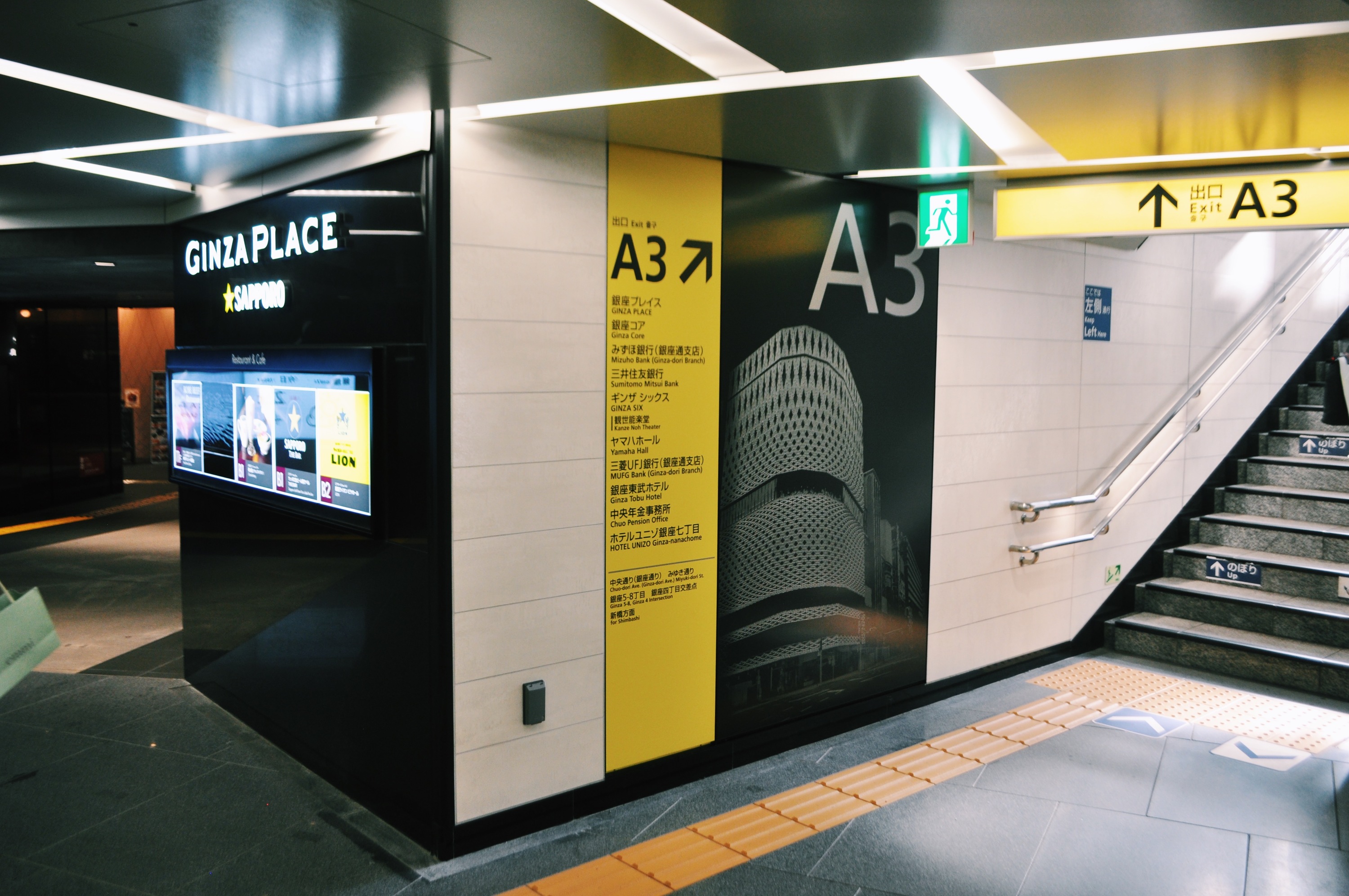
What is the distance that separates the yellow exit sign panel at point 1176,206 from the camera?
3684 millimetres

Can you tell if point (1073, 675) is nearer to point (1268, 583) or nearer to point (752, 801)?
point (1268, 583)

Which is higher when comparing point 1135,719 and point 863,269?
point 863,269

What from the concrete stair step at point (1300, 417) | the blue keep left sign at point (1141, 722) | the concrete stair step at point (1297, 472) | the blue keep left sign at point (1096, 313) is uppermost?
the blue keep left sign at point (1096, 313)

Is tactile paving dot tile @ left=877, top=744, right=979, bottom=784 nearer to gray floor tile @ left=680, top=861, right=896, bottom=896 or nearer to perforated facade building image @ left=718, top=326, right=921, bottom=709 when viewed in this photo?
perforated facade building image @ left=718, top=326, right=921, bottom=709

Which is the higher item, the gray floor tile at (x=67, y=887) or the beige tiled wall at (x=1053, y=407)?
the beige tiled wall at (x=1053, y=407)

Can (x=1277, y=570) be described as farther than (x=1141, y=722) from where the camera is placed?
Yes

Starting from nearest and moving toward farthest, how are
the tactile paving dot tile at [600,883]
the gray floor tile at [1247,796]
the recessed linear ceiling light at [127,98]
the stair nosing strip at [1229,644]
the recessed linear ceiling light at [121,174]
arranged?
the recessed linear ceiling light at [127,98] → the tactile paving dot tile at [600,883] → the gray floor tile at [1247,796] → the recessed linear ceiling light at [121,174] → the stair nosing strip at [1229,644]

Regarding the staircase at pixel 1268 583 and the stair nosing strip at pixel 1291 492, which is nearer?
the staircase at pixel 1268 583

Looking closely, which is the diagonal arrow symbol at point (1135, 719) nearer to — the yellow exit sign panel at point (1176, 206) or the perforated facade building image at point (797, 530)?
the perforated facade building image at point (797, 530)

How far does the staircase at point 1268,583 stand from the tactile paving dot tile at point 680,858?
386 cm

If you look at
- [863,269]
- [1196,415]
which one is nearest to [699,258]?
[863,269]

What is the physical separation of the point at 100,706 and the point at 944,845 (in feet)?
14.5

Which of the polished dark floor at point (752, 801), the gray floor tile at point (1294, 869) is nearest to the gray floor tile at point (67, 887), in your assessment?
A: the polished dark floor at point (752, 801)

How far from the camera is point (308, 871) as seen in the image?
340 centimetres
